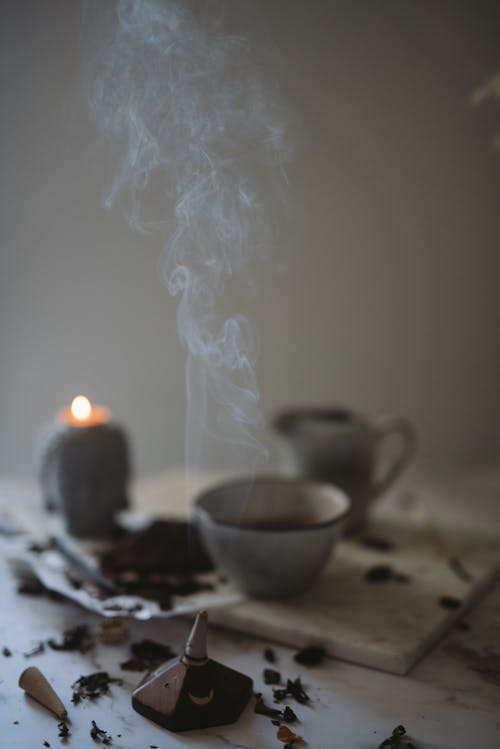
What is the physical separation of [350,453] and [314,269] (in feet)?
3.55

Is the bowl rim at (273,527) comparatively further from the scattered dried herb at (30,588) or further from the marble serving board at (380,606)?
the scattered dried herb at (30,588)

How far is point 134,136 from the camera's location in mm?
934

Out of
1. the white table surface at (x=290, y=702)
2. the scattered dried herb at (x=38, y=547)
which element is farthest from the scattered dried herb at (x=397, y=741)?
the scattered dried herb at (x=38, y=547)

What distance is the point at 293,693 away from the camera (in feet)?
2.52

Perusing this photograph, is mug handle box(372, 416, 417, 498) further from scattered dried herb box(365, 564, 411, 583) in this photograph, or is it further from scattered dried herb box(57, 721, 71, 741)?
scattered dried herb box(57, 721, 71, 741)

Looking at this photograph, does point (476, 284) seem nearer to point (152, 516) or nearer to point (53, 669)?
point (152, 516)

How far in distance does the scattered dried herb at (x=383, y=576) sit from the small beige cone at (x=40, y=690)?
0.52 metres

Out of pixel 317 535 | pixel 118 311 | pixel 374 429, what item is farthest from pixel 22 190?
pixel 317 535

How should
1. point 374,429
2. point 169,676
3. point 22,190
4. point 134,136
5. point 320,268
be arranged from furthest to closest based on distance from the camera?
point 320,268 < point 22,190 < point 374,429 < point 134,136 < point 169,676

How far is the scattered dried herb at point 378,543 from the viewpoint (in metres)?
1.19

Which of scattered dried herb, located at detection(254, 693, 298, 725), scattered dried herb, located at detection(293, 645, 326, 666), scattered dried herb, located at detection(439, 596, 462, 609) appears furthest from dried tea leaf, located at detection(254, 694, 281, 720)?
scattered dried herb, located at detection(439, 596, 462, 609)

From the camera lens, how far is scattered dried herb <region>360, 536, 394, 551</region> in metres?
1.19

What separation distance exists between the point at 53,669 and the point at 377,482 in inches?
27.5

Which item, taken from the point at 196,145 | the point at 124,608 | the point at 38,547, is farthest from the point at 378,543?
the point at 196,145
